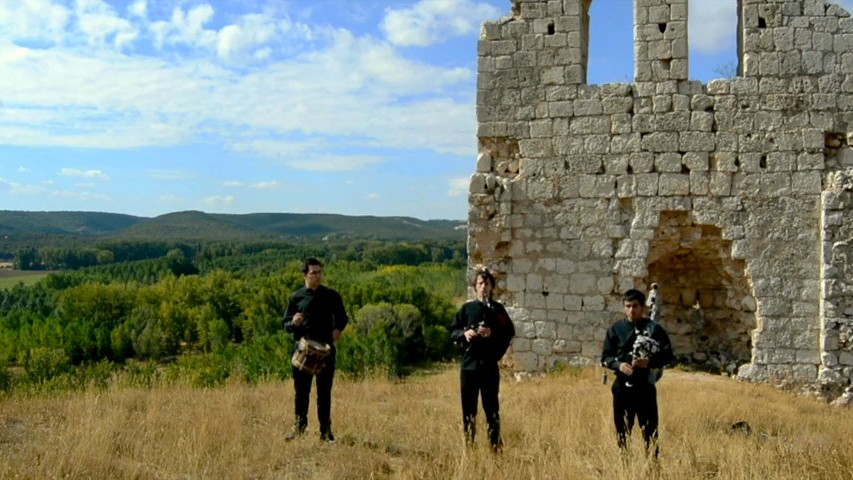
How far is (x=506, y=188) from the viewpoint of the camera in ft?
29.7

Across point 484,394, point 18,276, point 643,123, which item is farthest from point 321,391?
point 18,276

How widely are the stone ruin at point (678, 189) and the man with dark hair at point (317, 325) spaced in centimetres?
395

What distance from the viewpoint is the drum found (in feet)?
17.4

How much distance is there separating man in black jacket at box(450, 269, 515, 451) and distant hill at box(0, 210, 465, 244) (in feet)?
396

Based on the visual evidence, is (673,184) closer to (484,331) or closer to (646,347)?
(646,347)

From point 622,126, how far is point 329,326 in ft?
16.5

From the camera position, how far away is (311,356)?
5309 mm

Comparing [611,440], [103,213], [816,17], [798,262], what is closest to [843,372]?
[798,262]

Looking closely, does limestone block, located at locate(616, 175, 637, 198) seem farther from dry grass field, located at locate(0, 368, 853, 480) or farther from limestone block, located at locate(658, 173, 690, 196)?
dry grass field, located at locate(0, 368, 853, 480)

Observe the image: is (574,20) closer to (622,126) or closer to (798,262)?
(622,126)

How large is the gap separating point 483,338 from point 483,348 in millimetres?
84

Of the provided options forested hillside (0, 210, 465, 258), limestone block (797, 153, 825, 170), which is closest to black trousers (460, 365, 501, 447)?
limestone block (797, 153, 825, 170)

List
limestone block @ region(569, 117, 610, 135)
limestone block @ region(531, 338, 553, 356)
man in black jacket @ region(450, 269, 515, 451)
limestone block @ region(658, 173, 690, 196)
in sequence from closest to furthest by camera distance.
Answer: man in black jacket @ region(450, 269, 515, 451) < limestone block @ region(658, 173, 690, 196) < limestone block @ region(569, 117, 610, 135) < limestone block @ region(531, 338, 553, 356)

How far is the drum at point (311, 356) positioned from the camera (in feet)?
17.4
